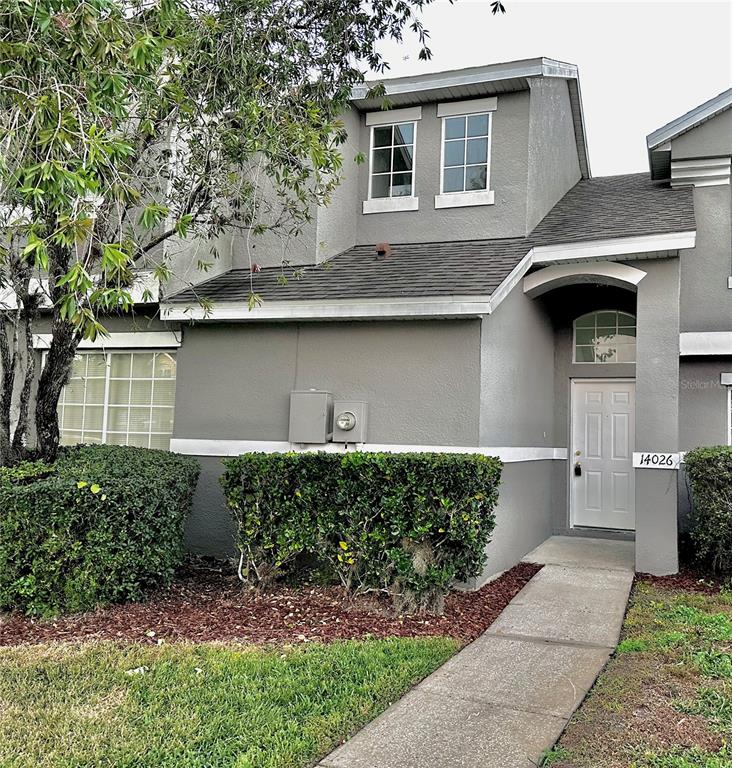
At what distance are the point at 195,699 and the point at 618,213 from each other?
8.13m

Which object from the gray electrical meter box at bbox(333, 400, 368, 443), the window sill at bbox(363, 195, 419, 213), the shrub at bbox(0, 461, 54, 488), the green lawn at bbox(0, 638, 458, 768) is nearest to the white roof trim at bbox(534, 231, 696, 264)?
the window sill at bbox(363, 195, 419, 213)

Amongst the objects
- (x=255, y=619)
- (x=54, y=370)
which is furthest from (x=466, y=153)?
(x=255, y=619)

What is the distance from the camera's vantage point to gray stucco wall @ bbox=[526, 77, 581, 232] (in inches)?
381

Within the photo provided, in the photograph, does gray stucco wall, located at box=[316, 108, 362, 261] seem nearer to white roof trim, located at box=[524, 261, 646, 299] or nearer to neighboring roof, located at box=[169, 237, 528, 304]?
neighboring roof, located at box=[169, 237, 528, 304]

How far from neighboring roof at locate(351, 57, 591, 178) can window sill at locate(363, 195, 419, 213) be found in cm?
139

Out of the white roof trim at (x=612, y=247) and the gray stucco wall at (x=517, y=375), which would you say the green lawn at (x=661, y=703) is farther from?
the white roof trim at (x=612, y=247)

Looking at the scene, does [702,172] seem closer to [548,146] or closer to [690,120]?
[690,120]

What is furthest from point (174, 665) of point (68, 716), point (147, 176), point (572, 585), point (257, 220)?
point (257, 220)

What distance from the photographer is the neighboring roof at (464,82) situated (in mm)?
9461

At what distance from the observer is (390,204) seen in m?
10.3

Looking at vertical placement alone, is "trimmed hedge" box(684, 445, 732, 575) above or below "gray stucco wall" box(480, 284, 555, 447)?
below

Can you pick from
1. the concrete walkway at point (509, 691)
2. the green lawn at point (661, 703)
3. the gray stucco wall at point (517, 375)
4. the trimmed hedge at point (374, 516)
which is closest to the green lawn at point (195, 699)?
the concrete walkway at point (509, 691)

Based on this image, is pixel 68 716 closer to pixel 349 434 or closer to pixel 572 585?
pixel 349 434

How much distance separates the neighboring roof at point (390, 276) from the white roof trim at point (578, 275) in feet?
1.56
